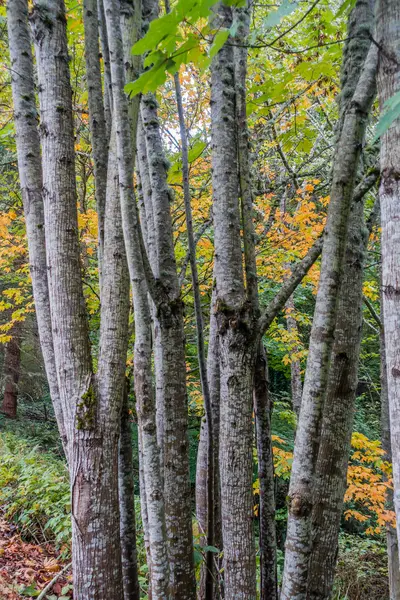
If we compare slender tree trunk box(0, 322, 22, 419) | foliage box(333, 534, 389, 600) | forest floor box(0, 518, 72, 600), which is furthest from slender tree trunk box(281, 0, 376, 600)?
slender tree trunk box(0, 322, 22, 419)

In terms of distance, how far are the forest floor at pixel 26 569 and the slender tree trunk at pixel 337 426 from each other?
7.67 ft

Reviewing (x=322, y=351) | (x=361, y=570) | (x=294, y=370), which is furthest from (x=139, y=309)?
(x=361, y=570)

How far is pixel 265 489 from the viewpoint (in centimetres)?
230

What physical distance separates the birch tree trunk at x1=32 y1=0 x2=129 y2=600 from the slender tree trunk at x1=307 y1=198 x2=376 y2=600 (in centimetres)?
102

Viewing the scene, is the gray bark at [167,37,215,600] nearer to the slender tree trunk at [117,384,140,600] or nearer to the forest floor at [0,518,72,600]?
the slender tree trunk at [117,384,140,600]

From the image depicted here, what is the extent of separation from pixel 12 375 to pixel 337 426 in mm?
10614

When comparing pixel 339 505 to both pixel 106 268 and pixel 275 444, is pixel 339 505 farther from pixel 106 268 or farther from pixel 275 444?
pixel 275 444

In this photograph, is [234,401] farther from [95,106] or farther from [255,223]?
[255,223]


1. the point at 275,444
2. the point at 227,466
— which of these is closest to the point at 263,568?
the point at 227,466

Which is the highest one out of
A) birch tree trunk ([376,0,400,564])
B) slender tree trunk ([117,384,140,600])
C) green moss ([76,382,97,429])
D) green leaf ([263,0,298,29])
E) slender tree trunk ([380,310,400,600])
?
green leaf ([263,0,298,29])

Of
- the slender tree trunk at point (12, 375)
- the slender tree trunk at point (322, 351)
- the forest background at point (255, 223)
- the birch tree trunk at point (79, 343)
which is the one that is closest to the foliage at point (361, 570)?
the forest background at point (255, 223)

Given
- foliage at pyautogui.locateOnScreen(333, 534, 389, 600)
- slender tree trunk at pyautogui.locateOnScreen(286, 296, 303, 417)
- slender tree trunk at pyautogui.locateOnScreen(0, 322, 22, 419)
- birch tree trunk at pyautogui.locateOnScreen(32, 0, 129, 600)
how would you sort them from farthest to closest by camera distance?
slender tree trunk at pyautogui.locateOnScreen(0, 322, 22, 419) → slender tree trunk at pyautogui.locateOnScreen(286, 296, 303, 417) → foliage at pyautogui.locateOnScreen(333, 534, 389, 600) → birch tree trunk at pyautogui.locateOnScreen(32, 0, 129, 600)

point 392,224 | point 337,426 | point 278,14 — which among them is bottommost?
point 337,426

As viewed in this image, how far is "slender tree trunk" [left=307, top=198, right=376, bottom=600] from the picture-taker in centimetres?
209
